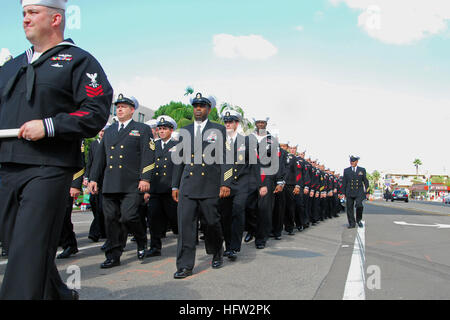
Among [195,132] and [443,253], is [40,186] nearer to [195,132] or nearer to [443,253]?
[195,132]

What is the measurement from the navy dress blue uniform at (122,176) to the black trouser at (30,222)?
320 centimetres

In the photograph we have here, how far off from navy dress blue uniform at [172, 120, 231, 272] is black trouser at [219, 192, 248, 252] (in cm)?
91

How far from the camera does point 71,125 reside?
7.77 ft

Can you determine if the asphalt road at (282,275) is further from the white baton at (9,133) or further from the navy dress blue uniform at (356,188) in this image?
the navy dress blue uniform at (356,188)

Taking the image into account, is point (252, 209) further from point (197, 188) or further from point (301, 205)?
point (301, 205)

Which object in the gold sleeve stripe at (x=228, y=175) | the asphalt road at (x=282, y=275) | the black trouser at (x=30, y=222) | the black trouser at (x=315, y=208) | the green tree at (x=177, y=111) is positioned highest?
the green tree at (x=177, y=111)

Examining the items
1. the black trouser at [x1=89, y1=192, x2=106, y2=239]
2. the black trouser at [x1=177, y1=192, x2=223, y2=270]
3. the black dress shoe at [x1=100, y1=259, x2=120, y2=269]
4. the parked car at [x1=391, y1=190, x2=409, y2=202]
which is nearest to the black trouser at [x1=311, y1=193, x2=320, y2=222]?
the black trouser at [x1=89, y1=192, x2=106, y2=239]

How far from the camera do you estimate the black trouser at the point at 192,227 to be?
5.00 meters

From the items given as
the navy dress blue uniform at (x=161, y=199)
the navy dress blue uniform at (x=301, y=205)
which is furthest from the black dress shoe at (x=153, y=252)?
the navy dress blue uniform at (x=301, y=205)

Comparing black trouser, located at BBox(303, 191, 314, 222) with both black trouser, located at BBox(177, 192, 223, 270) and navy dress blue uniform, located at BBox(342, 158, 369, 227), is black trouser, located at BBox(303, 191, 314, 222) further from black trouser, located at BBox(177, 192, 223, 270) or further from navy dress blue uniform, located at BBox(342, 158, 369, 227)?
black trouser, located at BBox(177, 192, 223, 270)

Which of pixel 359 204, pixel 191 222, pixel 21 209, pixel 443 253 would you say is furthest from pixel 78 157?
pixel 359 204

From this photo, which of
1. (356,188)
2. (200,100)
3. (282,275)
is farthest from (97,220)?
(356,188)

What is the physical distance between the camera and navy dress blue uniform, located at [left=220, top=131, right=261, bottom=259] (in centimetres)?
651
